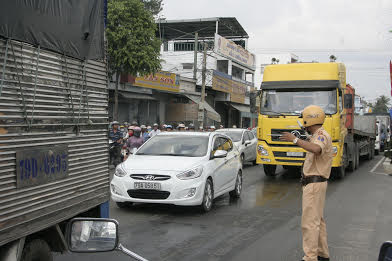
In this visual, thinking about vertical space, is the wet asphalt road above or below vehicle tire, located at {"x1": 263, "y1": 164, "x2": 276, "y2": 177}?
below

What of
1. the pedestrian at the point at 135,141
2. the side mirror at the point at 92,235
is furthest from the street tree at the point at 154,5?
the side mirror at the point at 92,235

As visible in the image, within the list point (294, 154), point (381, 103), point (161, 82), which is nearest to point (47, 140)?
point (294, 154)

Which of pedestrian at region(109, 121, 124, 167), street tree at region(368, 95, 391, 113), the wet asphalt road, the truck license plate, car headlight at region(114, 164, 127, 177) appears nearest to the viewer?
the wet asphalt road

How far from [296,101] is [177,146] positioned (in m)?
5.00

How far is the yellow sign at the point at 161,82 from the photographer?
2580cm

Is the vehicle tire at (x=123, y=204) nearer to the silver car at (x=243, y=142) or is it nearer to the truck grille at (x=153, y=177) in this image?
the truck grille at (x=153, y=177)

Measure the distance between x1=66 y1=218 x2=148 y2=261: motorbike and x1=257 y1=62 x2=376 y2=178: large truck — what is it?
10.2 m

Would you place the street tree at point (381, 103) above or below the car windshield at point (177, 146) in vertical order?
above

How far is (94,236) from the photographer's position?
3.21m

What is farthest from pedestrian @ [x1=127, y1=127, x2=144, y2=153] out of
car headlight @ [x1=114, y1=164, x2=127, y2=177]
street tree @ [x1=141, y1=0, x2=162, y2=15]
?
street tree @ [x1=141, y1=0, x2=162, y2=15]

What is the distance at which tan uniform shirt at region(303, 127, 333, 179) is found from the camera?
517 centimetres

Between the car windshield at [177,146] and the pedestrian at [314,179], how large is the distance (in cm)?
425

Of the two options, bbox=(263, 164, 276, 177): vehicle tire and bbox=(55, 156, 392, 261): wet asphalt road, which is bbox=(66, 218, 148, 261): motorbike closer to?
bbox=(55, 156, 392, 261): wet asphalt road

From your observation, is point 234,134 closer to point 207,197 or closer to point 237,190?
point 237,190
